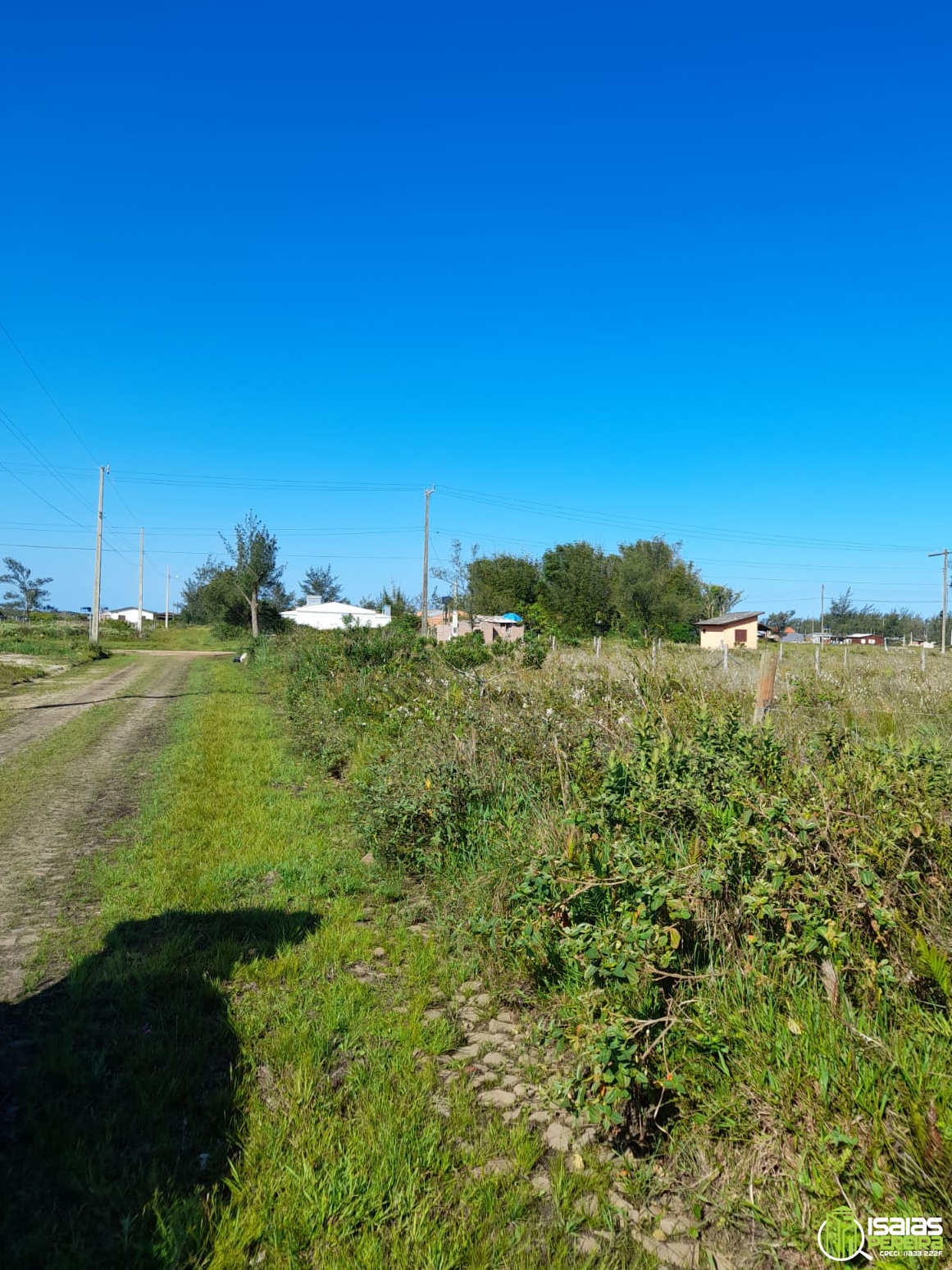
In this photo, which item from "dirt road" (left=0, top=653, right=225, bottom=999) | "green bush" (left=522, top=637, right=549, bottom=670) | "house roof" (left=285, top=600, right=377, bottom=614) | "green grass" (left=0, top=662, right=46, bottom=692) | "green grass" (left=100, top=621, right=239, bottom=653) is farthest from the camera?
"house roof" (left=285, top=600, right=377, bottom=614)

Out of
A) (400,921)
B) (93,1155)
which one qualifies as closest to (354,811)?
(400,921)

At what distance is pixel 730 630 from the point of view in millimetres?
57562

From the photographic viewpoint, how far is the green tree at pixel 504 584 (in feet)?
191

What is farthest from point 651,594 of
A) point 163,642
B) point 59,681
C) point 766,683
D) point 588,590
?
point 766,683

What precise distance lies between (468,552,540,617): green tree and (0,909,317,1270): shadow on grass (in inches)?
2128

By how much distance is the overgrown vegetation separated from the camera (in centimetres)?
217

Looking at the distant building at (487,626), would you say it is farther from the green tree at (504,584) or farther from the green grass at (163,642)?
the green grass at (163,642)

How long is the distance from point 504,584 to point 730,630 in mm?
17996

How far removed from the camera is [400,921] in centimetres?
455

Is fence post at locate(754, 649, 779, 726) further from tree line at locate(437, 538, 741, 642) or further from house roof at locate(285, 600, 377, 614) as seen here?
house roof at locate(285, 600, 377, 614)

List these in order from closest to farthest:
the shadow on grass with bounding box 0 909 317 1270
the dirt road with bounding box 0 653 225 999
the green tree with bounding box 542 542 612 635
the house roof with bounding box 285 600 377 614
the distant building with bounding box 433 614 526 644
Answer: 1. the shadow on grass with bounding box 0 909 317 1270
2. the dirt road with bounding box 0 653 225 999
3. the distant building with bounding box 433 614 526 644
4. the green tree with bounding box 542 542 612 635
5. the house roof with bounding box 285 600 377 614

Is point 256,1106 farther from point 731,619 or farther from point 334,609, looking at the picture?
point 334,609

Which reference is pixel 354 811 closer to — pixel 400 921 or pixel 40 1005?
pixel 400 921

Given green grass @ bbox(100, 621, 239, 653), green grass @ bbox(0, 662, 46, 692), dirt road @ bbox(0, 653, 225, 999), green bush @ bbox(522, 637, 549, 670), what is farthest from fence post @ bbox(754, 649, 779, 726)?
green grass @ bbox(100, 621, 239, 653)
